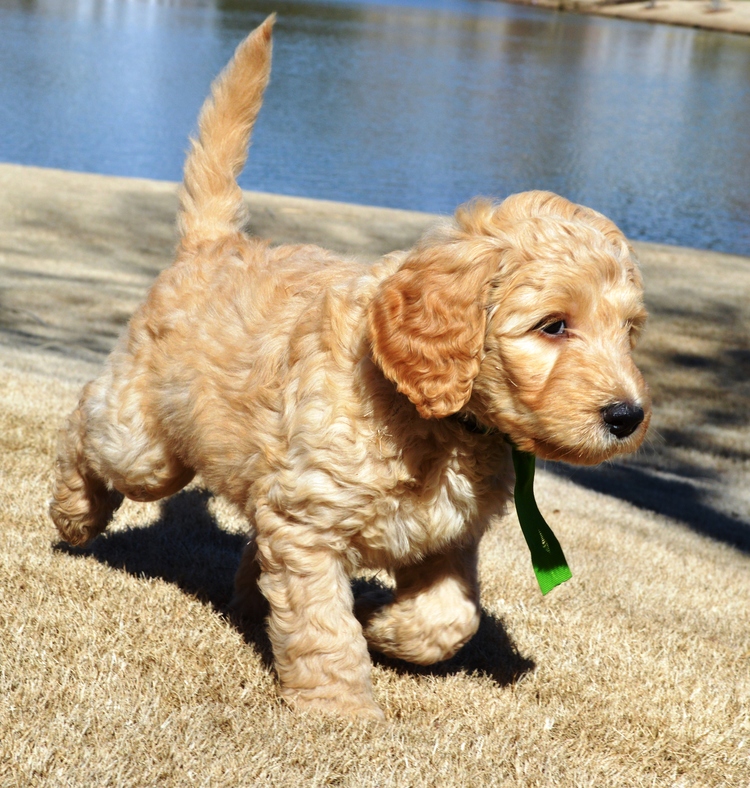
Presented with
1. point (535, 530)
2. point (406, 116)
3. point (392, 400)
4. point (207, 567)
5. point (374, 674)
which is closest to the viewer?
point (392, 400)

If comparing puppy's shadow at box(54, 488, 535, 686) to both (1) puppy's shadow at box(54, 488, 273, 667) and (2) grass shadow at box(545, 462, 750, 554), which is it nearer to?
(1) puppy's shadow at box(54, 488, 273, 667)

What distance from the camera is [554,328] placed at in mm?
3105

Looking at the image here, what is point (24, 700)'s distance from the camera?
3123 millimetres

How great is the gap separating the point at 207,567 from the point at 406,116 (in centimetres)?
2723

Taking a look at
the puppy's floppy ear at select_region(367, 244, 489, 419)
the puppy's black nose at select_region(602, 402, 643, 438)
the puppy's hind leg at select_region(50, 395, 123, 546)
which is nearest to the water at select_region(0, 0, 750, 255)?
the puppy's hind leg at select_region(50, 395, 123, 546)

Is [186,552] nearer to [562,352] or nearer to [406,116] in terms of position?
[562,352]

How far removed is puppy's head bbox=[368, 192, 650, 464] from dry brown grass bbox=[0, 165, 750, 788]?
111 cm

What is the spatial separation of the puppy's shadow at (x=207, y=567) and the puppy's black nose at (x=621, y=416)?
4.96 ft

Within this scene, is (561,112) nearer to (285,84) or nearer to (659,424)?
(285,84)

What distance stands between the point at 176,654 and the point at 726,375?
33.1 ft

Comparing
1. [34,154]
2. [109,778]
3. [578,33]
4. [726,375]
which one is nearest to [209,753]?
[109,778]

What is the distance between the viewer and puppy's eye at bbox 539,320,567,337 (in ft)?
10.2

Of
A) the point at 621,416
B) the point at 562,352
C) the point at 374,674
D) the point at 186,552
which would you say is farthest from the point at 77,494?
the point at 621,416

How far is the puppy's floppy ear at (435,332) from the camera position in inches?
122
